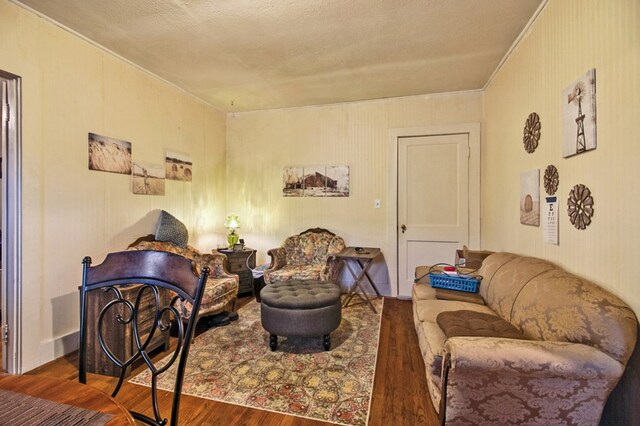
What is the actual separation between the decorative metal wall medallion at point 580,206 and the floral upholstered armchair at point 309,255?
2374 millimetres

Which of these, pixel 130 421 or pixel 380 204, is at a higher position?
pixel 380 204

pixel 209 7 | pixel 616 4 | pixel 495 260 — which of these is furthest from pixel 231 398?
pixel 616 4

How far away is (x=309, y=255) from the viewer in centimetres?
427

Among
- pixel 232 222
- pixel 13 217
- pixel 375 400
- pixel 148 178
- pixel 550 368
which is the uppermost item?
pixel 148 178

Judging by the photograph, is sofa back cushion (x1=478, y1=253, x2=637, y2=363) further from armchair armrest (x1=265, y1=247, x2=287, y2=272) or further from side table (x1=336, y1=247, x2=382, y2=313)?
armchair armrest (x1=265, y1=247, x2=287, y2=272)

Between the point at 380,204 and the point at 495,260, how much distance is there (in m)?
1.88

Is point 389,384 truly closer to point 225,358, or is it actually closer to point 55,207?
point 225,358

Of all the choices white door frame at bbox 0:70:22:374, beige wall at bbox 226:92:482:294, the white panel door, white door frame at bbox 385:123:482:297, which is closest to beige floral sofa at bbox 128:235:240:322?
white door frame at bbox 0:70:22:374

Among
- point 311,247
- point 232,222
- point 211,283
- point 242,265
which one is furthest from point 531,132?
point 232,222

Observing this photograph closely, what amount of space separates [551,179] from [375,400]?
6.36 ft

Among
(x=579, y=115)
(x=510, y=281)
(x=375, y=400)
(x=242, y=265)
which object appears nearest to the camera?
(x=579, y=115)

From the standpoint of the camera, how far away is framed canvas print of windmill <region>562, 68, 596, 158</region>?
1.70m

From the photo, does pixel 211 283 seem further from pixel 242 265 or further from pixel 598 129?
pixel 598 129

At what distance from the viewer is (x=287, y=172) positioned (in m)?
4.70
